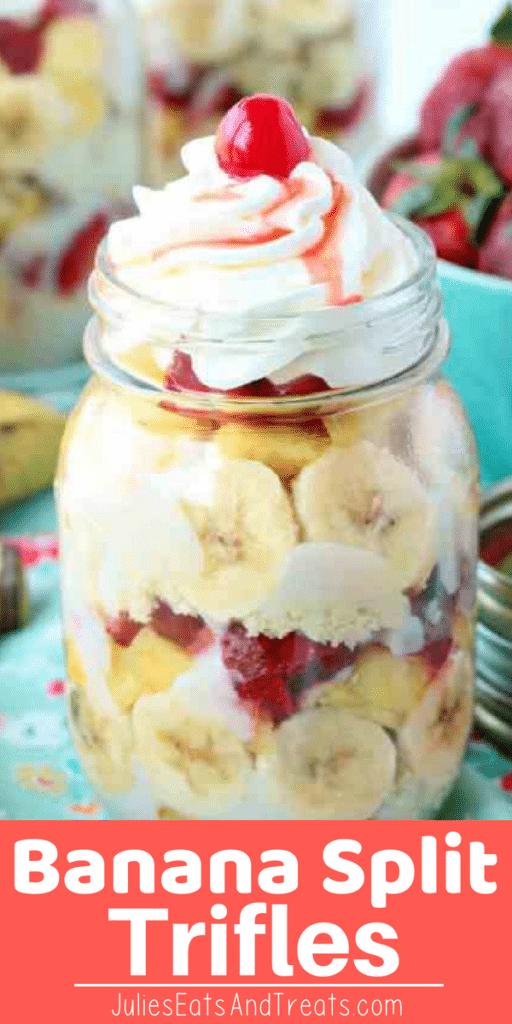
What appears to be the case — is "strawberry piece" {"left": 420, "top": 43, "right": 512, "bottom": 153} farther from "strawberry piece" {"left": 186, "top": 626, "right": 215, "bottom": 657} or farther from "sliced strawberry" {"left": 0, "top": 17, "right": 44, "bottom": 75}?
"strawberry piece" {"left": 186, "top": 626, "right": 215, "bottom": 657}

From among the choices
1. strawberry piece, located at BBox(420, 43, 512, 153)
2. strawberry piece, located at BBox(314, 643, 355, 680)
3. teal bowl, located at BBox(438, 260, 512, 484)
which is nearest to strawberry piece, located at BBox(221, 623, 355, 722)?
strawberry piece, located at BBox(314, 643, 355, 680)

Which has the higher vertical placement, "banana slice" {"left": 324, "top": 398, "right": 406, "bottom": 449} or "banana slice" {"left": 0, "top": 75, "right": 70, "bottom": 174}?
"banana slice" {"left": 0, "top": 75, "right": 70, "bottom": 174}

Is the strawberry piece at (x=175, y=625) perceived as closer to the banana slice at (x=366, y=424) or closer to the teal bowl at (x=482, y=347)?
the banana slice at (x=366, y=424)

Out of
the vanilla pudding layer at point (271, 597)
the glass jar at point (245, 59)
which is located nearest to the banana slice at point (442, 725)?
the vanilla pudding layer at point (271, 597)

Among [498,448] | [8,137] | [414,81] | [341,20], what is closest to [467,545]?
[498,448]

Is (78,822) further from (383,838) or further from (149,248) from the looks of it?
(149,248)

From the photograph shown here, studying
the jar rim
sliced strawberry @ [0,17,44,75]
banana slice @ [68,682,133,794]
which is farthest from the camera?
sliced strawberry @ [0,17,44,75]

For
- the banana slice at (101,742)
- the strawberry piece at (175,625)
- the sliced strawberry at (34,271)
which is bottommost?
the banana slice at (101,742)
